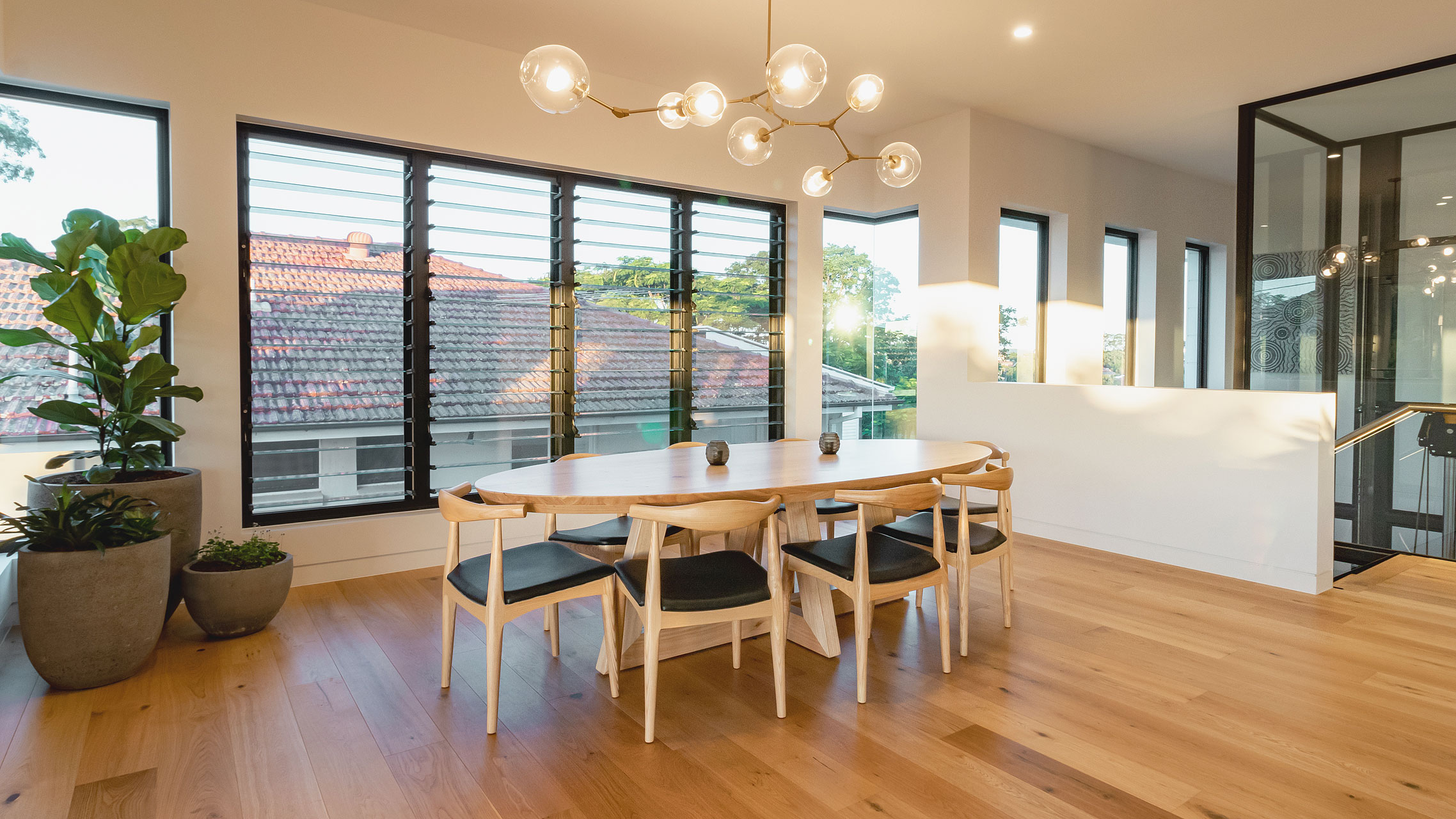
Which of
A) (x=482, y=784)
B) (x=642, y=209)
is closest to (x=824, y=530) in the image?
(x=642, y=209)

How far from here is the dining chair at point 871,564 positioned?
268cm

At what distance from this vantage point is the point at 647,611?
2.44 meters

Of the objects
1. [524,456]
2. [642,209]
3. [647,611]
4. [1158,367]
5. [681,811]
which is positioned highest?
[642,209]

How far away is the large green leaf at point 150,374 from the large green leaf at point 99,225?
475mm

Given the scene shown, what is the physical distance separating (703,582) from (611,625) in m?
0.38

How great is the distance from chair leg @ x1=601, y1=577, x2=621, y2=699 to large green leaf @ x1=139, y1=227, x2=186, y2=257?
2463 mm

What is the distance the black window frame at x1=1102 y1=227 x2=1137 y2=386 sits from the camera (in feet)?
23.3

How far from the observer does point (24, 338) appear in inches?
121

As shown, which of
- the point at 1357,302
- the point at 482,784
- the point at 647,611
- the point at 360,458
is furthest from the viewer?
the point at 1357,302

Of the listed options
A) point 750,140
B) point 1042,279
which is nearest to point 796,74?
point 750,140

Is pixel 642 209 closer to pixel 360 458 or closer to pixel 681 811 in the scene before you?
pixel 360 458

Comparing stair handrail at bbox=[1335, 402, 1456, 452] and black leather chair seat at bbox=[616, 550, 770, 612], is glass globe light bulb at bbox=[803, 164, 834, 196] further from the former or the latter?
stair handrail at bbox=[1335, 402, 1456, 452]

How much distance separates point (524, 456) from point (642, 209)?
6.14 feet

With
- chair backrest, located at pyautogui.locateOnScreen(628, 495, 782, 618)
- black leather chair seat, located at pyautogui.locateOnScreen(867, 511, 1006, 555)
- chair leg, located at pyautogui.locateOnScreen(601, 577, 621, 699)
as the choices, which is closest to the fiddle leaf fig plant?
chair leg, located at pyautogui.locateOnScreen(601, 577, 621, 699)
